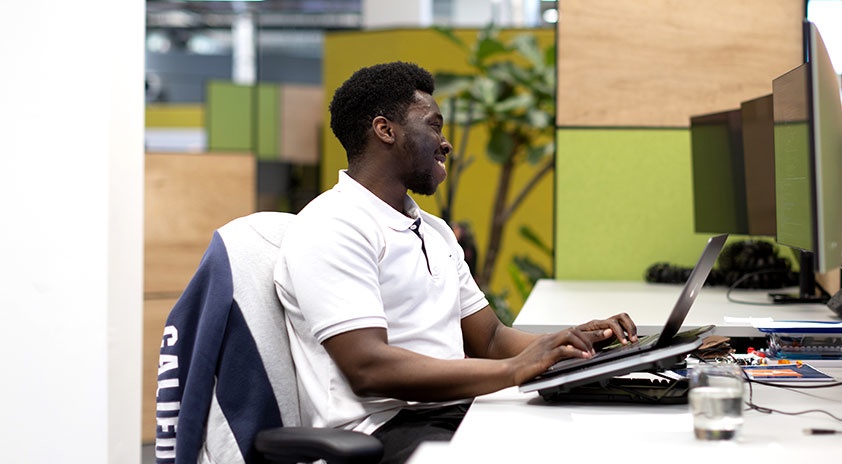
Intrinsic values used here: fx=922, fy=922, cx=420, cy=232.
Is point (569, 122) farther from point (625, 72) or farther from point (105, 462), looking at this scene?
point (105, 462)

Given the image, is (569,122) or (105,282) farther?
(569,122)

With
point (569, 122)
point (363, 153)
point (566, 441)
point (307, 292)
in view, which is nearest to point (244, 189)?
point (569, 122)

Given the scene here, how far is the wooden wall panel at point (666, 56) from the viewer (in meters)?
2.83

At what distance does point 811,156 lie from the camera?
128 centimetres

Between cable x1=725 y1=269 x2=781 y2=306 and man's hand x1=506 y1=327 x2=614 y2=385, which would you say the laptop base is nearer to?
man's hand x1=506 y1=327 x2=614 y2=385

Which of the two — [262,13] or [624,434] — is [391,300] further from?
[262,13]

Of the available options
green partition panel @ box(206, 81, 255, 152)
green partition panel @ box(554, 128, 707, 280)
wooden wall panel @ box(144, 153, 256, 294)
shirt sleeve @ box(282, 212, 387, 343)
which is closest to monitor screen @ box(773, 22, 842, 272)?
shirt sleeve @ box(282, 212, 387, 343)

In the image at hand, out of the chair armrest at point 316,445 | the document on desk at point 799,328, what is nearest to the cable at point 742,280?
the document on desk at point 799,328

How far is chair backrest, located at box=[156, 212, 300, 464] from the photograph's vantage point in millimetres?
1315

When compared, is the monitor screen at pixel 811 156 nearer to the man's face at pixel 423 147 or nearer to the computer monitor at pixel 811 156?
the computer monitor at pixel 811 156

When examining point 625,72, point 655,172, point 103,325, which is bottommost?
point 103,325

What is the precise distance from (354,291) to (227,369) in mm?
214

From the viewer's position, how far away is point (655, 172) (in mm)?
2859

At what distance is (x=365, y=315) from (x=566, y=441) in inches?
15.5
